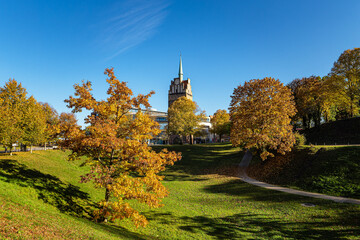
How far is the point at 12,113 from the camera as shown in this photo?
21.8 m

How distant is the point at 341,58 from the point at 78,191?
44.8 m

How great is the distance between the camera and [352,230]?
11.8 meters

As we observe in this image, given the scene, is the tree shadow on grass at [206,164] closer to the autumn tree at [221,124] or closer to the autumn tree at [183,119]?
the autumn tree at [183,119]

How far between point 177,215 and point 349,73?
3840 centimetres

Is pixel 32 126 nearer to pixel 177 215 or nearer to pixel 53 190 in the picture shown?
pixel 53 190

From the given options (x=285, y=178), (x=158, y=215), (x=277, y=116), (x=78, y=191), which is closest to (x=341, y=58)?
(x=277, y=116)

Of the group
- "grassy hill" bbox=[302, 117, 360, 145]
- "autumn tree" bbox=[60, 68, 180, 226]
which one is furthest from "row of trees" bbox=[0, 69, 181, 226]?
"grassy hill" bbox=[302, 117, 360, 145]

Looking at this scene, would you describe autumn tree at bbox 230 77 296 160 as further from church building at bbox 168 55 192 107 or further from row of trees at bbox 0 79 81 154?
church building at bbox 168 55 192 107

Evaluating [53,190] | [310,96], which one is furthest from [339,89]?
[53,190]

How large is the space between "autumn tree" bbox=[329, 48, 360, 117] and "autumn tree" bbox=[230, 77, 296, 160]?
1740 cm

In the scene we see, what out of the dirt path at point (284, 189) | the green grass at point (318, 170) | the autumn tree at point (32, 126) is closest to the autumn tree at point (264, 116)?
the green grass at point (318, 170)

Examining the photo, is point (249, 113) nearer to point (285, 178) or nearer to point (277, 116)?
point (277, 116)

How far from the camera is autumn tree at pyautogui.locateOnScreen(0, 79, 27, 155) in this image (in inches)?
786

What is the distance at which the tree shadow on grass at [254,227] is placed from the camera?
1176cm
